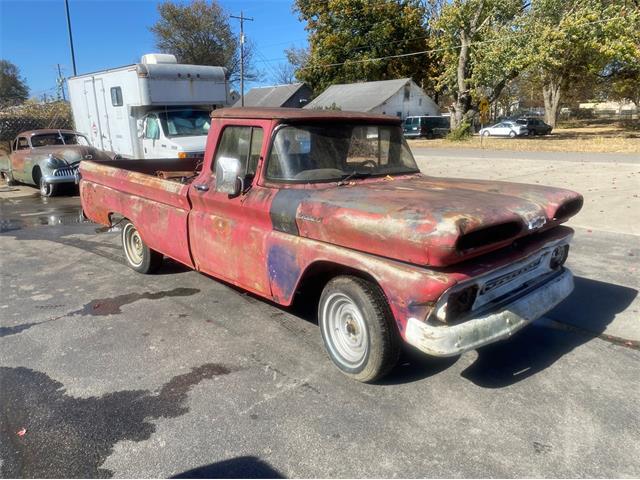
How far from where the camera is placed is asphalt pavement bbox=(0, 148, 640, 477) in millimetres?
2594

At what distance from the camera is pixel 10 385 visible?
11.1ft

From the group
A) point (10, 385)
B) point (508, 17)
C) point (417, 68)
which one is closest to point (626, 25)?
point (508, 17)

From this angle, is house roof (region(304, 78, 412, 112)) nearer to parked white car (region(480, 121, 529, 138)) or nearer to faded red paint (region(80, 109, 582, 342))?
parked white car (region(480, 121, 529, 138))

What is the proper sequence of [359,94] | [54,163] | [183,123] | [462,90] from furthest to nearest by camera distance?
[359,94] → [462,90] → [183,123] → [54,163]

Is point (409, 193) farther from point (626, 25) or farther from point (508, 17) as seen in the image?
point (508, 17)

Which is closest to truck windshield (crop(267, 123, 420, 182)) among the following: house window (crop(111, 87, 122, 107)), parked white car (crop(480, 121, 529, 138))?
house window (crop(111, 87, 122, 107))

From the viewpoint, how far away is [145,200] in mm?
5184

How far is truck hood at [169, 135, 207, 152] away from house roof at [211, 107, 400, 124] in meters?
6.88

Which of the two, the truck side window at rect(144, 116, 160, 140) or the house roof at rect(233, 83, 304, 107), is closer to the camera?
the truck side window at rect(144, 116, 160, 140)

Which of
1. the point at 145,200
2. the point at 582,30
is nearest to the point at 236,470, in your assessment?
the point at 145,200

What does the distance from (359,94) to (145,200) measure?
43.1m

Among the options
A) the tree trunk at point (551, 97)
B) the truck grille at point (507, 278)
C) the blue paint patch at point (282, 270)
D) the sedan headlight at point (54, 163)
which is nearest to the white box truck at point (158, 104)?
the sedan headlight at point (54, 163)

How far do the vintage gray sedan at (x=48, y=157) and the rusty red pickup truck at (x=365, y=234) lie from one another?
838 cm

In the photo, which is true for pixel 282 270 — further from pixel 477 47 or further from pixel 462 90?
pixel 462 90
